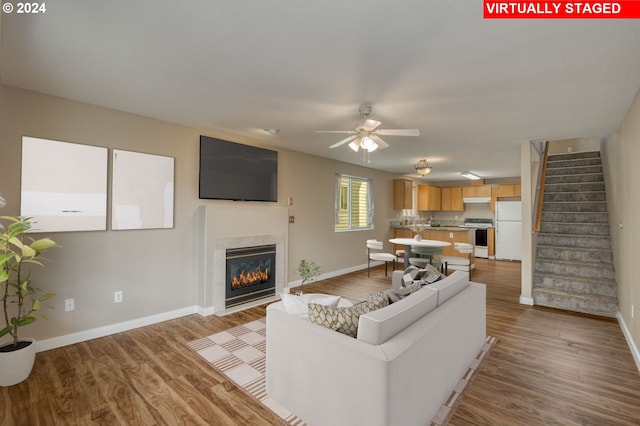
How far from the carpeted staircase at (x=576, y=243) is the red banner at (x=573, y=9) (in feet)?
12.5

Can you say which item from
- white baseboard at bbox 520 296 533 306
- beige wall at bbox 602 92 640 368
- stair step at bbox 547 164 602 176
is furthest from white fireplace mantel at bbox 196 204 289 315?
stair step at bbox 547 164 602 176

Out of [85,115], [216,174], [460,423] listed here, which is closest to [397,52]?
[460,423]

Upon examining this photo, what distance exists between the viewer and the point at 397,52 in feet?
6.40

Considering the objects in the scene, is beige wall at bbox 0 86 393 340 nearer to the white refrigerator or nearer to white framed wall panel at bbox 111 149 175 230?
white framed wall panel at bbox 111 149 175 230

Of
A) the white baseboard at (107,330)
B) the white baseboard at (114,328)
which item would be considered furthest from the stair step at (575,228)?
the white baseboard at (107,330)

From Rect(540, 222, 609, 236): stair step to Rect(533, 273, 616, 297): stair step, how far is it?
0.94 metres

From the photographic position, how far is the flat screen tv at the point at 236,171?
3.91 m

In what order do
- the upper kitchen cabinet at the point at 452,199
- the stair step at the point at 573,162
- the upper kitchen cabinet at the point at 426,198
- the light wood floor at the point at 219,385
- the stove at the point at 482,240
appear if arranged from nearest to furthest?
the light wood floor at the point at 219,385 < the stair step at the point at 573,162 < the stove at the point at 482,240 < the upper kitchen cabinet at the point at 426,198 < the upper kitchen cabinet at the point at 452,199

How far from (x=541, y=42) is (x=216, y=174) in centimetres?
361

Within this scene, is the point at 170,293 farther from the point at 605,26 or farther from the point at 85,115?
the point at 605,26

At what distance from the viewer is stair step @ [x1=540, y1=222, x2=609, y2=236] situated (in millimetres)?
4582

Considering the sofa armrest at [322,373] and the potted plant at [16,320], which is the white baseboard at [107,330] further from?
the sofa armrest at [322,373]

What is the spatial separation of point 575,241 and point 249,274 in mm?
5227

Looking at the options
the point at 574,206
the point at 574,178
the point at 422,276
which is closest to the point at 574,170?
the point at 574,178
